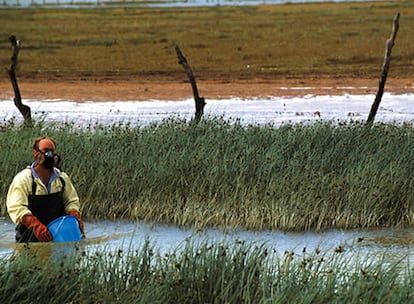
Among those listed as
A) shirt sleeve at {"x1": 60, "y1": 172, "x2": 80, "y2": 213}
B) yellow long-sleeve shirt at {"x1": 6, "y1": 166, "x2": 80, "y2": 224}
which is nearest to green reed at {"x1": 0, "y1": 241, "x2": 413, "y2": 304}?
yellow long-sleeve shirt at {"x1": 6, "y1": 166, "x2": 80, "y2": 224}

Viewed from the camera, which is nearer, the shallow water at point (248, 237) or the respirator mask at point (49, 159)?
the respirator mask at point (49, 159)

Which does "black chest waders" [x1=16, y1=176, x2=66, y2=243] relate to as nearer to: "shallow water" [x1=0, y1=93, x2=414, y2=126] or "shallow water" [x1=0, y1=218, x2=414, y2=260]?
"shallow water" [x1=0, y1=218, x2=414, y2=260]

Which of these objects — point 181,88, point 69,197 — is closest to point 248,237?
point 69,197

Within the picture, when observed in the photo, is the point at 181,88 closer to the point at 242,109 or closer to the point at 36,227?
the point at 242,109

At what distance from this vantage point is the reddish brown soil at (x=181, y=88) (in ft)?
109

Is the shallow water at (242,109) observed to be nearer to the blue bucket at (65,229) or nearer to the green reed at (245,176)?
the green reed at (245,176)

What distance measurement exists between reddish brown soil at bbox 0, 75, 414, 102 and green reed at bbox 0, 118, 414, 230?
54.5 ft

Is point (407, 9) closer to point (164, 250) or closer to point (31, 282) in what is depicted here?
point (164, 250)

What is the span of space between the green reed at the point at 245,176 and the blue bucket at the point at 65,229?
2.95m

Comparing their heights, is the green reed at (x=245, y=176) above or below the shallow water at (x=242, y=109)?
below

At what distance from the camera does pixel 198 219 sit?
13.4 metres

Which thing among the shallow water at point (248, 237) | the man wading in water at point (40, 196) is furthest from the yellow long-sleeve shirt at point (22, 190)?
the shallow water at point (248, 237)

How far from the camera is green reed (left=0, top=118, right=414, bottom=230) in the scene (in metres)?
13.4

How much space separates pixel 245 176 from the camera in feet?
46.6
